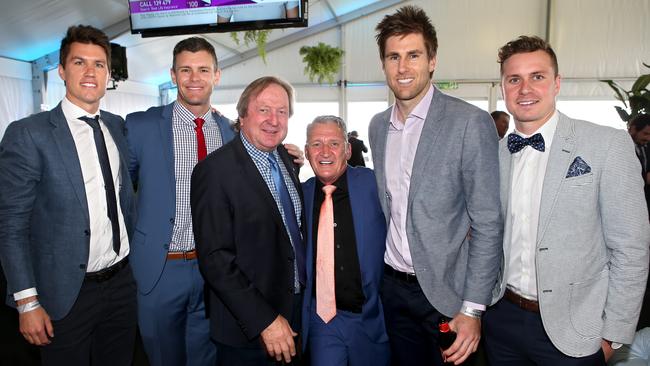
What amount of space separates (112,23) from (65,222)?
286 inches

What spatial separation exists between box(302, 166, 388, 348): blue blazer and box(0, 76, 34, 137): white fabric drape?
7538 millimetres

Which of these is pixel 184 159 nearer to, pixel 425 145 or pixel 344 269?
pixel 344 269

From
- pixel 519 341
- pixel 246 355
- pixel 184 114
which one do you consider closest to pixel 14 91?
pixel 184 114

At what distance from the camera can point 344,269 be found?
6.95 feet

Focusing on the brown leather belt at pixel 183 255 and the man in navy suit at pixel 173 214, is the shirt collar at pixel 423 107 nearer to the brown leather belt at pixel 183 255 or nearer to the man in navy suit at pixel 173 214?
the man in navy suit at pixel 173 214

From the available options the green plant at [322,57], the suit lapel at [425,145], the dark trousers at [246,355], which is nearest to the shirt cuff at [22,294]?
the dark trousers at [246,355]

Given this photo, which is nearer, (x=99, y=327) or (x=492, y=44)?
(x=99, y=327)

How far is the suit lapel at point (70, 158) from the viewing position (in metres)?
2.03

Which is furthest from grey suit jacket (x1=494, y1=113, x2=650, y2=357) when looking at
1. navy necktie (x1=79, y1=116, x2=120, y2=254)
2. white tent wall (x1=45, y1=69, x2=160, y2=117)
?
white tent wall (x1=45, y1=69, x2=160, y2=117)

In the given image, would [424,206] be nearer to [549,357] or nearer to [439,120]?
[439,120]

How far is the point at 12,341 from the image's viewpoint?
379 centimetres

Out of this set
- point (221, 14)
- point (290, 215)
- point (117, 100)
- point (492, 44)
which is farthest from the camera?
point (492, 44)

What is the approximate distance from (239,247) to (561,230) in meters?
1.37

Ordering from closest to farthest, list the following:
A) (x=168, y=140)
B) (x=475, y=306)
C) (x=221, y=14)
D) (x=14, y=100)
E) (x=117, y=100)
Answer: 1. (x=475, y=306)
2. (x=168, y=140)
3. (x=221, y=14)
4. (x=14, y=100)
5. (x=117, y=100)
